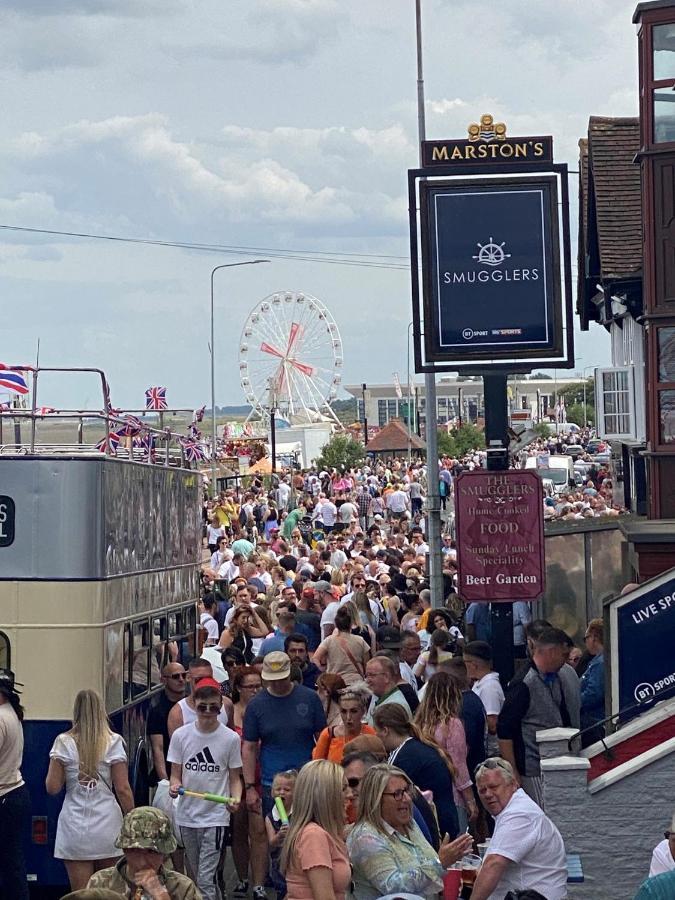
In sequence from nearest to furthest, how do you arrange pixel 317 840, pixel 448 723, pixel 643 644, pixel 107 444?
pixel 317 840, pixel 448 723, pixel 643 644, pixel 107 444

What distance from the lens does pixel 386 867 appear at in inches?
287

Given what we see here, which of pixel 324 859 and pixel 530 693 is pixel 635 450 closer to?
pixel 530 693

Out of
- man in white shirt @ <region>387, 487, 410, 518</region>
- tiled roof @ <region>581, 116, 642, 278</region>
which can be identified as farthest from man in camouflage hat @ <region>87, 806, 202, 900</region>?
man in white shirt @ <region>387, 487, 410, 518</region>

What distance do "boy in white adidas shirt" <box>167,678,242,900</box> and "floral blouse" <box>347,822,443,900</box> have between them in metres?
3.35

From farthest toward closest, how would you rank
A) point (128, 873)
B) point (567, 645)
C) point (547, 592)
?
point (547, 592) < point (567, 645) < point (128, 873)

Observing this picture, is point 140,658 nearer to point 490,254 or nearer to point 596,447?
point 490,254

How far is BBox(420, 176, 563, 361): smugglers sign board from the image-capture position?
54.1ft

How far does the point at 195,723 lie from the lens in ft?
35.2

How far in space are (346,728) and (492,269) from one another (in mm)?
7663

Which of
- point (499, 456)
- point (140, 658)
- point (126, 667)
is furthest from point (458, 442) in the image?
point (126, 667)

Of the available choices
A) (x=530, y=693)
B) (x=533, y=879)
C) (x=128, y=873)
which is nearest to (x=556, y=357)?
(x=530, y=693)

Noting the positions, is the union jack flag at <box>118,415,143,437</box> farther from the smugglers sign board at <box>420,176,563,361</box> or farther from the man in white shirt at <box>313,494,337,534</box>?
the man in white shirt at <box>313,494,337,534</box>

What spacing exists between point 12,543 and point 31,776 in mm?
1563

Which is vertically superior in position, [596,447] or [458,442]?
[458,442]
